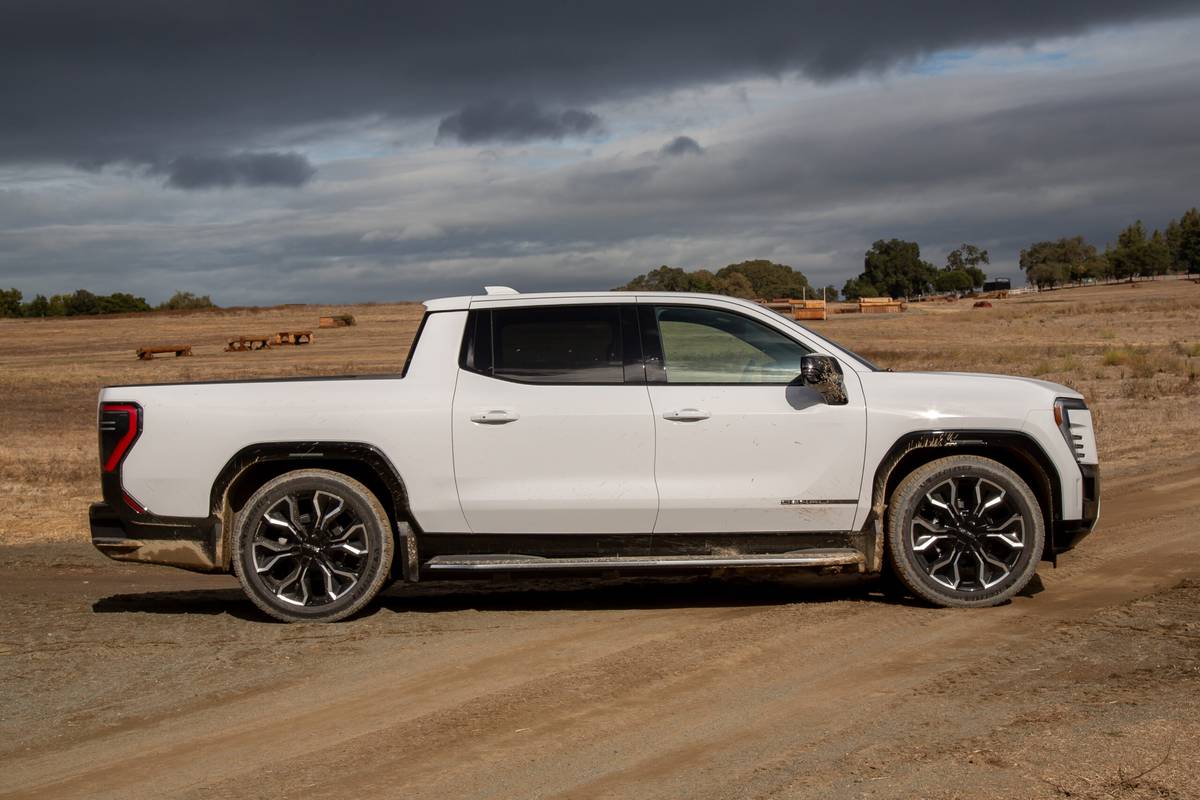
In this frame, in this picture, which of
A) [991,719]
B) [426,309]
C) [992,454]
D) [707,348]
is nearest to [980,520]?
[992,454]

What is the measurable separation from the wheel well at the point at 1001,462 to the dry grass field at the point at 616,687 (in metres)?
0.59

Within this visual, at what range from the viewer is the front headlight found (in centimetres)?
729

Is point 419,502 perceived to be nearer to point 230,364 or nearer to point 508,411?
point 508,411

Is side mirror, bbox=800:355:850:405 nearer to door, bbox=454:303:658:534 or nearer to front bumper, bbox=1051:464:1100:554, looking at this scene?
door, bbox=454:303:658:534

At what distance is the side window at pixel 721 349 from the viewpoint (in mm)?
7301

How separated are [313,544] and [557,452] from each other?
4.91 ft

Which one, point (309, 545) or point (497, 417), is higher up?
point (497, 417)

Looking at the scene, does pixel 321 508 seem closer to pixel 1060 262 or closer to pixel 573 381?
pixel 573 381

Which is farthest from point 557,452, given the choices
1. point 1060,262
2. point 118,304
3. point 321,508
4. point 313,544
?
point 1060,262

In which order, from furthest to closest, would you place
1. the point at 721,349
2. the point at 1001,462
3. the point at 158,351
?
the point at 158,351 → the point at 1001,462 → the point at 721,349

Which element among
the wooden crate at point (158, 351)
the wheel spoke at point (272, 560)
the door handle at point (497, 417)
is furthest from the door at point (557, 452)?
the wooden crate at point (158, 351)

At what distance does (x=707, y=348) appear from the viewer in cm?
739

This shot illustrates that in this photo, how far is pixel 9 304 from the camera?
142 metres

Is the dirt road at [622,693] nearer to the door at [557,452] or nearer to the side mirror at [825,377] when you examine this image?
the door at [557,452]
